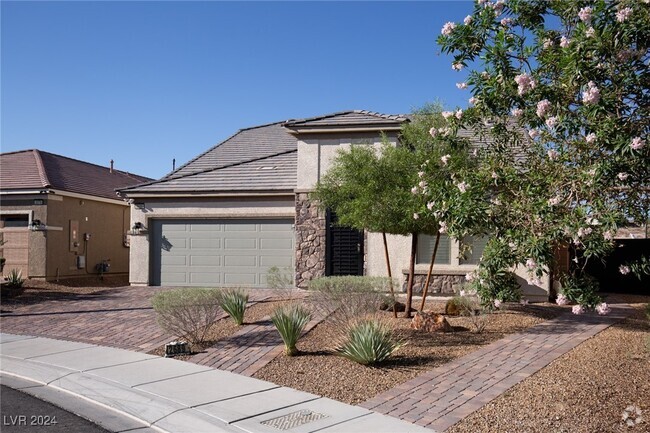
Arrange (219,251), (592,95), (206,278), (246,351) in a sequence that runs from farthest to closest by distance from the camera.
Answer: (206,278) < (219,251) < (246,351) < (592,95)

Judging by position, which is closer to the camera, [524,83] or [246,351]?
[524,83]

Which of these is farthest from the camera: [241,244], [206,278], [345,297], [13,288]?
[206,278]

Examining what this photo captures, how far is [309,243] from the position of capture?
17734 millimetres

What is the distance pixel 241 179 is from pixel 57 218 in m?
7.91

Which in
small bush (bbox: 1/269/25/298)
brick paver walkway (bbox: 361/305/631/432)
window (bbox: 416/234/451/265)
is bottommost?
brick paver walkway (bbox: 361/305/631/432)

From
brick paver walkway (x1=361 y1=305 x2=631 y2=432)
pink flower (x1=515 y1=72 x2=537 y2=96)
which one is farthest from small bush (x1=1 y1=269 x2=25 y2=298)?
pink flower (x1=515 y1=72 x2=537 y2=96)

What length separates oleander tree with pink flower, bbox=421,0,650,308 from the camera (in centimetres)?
584

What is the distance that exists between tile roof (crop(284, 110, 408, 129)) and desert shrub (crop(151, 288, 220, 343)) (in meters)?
7.94

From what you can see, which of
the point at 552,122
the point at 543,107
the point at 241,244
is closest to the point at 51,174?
the point at 241,244

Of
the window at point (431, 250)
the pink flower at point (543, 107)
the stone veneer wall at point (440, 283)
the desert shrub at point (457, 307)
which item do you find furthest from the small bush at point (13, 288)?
the pink flower at point (543, 107)

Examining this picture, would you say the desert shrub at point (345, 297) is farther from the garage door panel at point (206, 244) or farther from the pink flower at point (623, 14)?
the garage door panel at point (206, 244)

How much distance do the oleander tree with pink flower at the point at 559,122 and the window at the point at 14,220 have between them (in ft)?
63.8

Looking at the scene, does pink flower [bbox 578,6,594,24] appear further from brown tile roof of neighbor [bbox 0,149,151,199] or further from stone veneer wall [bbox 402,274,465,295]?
brown tile roof of neighbor [bbox 0,149,151,199]

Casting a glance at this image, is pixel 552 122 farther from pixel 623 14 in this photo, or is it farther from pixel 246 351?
pixel 246 351
